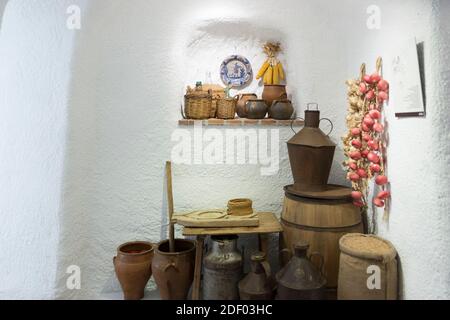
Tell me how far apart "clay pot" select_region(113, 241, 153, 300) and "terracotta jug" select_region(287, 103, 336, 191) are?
115cm

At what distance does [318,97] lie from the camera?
2678 millimetres

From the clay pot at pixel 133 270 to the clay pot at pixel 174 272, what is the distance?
0.27 feet

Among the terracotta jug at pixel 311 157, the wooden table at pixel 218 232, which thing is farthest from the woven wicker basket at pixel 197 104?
the wooden table at pixel 218 232

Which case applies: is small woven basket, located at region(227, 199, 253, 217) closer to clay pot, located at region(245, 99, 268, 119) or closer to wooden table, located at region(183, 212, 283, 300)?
wooden table, located at region(183, 212, 283, 300)

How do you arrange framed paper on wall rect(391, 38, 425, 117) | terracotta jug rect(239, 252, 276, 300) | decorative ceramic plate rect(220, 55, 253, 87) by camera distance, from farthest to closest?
decorative ceramic plate rect(220, 55, 253, 87), terracotta jug rect(239, 252, 276, 300), framed paper on wall rect(391, 38, 425, 117)

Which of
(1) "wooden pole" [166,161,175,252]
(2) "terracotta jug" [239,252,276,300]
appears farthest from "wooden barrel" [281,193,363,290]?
(1) "wooden pole" [166,161,175,252]

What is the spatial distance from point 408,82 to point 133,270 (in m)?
2.00

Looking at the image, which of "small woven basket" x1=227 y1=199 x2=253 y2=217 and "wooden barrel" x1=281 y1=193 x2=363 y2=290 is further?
"small woven basket" x1=227 y1=199 x2=253 y2=217

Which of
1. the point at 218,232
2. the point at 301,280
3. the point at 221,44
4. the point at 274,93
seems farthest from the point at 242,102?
the point at 301,280

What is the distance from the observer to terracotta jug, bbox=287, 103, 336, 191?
2.22 metres

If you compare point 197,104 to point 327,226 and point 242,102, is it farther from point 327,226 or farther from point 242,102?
point 327,226
